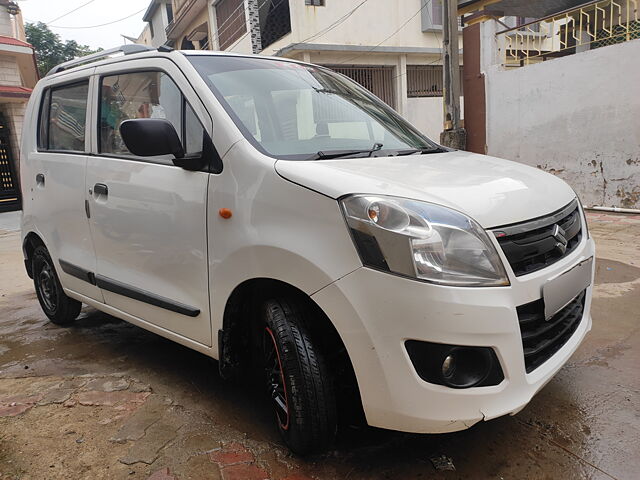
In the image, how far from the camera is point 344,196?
177cm

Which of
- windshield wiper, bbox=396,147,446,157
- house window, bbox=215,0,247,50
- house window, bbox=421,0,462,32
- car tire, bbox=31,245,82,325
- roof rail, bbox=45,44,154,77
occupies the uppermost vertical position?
house window, bbox=215,0,247,50

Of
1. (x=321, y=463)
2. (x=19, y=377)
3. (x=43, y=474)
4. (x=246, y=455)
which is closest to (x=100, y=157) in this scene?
(x=19, y=377)

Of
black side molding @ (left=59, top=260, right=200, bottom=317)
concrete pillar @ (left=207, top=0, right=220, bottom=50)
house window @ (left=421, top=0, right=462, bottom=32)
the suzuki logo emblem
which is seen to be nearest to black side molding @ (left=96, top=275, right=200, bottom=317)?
black side molding @ (left=59, top=260, right=200, bottom=317)

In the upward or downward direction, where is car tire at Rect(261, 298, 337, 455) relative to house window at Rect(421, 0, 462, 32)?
downward

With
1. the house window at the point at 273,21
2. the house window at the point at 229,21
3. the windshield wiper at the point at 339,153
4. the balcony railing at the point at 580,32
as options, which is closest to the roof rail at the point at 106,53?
the windshield wiper at the point at 339,153

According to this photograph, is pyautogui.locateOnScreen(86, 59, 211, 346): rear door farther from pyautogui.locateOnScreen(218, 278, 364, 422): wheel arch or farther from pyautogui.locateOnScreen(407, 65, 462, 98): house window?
pyautogui.locateOnScreen(407, 65, 462, 98): house window

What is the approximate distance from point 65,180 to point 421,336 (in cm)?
251

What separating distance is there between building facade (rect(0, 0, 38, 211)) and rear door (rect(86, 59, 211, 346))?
11810 millimetres

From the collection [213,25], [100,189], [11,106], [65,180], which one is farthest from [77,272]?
[213,25]

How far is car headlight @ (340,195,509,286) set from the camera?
1659 millimetres

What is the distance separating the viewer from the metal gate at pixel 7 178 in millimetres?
13252

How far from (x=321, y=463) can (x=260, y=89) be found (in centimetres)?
172

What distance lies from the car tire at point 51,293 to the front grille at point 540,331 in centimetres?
308

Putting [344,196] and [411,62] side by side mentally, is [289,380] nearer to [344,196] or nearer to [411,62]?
[344,196]
